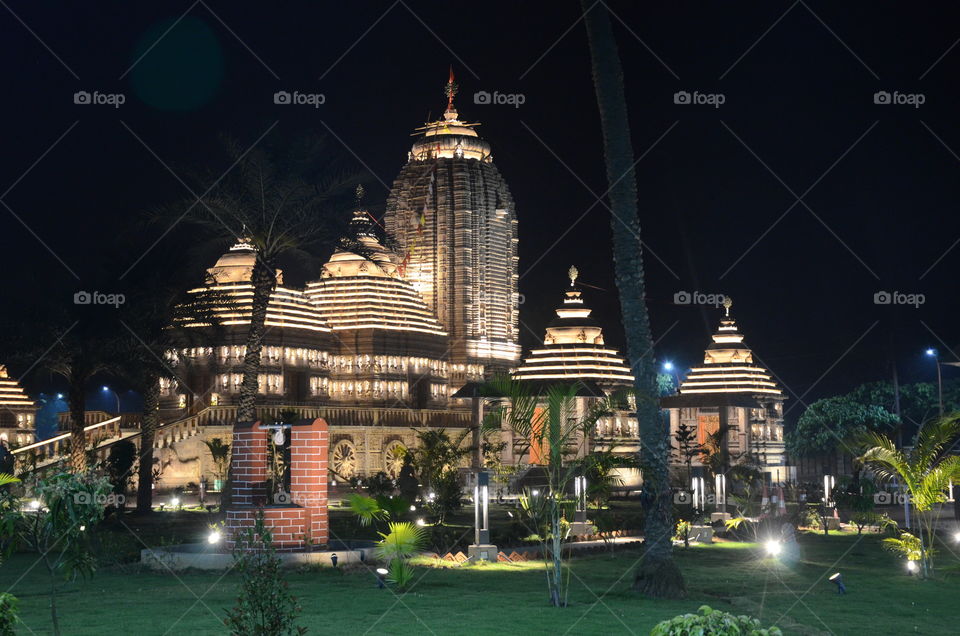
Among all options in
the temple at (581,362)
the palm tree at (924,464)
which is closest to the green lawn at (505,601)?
the palm tree at (924,464)

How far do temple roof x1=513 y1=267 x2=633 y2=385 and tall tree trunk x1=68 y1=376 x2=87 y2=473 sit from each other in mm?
36847

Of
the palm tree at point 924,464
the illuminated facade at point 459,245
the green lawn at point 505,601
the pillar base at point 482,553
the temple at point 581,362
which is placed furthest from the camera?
the illuminated facade at point 459,245

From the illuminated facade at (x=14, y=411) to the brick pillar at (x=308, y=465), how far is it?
5067 centimetres

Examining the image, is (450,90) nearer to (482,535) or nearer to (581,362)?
(581,362)

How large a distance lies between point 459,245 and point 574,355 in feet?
52.9

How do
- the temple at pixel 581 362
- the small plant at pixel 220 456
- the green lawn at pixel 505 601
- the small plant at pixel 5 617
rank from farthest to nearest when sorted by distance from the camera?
the temple at pixel 581 362, the small plant at pixel 220 456, the green lawn at pixel 505 601, the small plant at pixel 5 617

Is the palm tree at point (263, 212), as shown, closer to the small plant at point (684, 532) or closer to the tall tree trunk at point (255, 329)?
the tall tree trunk at point (255, 329)

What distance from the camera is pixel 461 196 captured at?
85000mm

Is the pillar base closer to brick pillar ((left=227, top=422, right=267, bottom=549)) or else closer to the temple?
brick pillar ((left=227, top=422, right=267, bottom=549))

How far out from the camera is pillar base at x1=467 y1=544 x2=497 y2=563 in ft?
75.0

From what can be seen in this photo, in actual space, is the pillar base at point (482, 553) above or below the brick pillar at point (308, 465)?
below

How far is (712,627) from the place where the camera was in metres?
8.28

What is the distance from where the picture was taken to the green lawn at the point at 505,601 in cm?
1480

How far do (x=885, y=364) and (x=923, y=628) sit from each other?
79372mm
